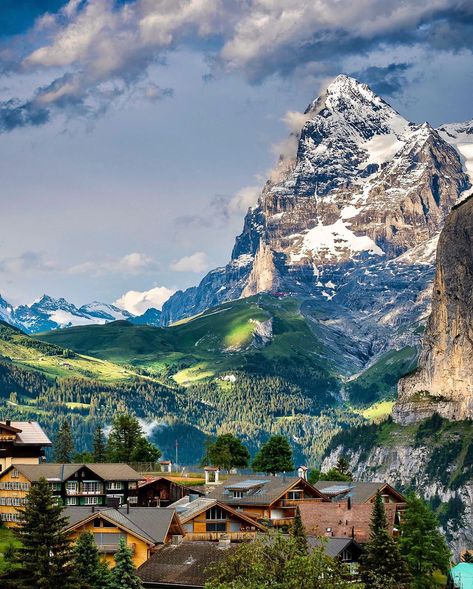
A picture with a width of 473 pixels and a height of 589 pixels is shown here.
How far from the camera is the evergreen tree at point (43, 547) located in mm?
105250

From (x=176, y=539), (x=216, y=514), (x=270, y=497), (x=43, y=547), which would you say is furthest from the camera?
(x=270, y=497)

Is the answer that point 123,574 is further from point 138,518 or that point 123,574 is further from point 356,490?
point 356,490

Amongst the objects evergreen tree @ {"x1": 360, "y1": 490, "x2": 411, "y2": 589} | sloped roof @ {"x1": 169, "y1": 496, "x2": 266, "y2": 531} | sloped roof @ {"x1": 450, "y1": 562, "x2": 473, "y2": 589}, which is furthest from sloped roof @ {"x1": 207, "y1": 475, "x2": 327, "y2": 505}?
evergreen tree @ {"x1": 360, "y1": 490, "x2": 411, "y2": 589}

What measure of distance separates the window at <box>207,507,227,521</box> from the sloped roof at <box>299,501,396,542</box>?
10688 mm

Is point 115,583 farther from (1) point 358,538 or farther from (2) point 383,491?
(2) point 383,491

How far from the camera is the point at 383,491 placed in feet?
562

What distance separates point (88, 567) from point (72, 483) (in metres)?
50.1

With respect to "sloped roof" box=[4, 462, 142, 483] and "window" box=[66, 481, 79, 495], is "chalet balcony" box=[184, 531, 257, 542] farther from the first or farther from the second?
"window" box=[66, 481, 79, 495]

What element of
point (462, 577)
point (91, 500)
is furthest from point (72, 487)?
point (462, 577)

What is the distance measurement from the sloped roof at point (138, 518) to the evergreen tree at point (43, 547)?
1619 centimetres

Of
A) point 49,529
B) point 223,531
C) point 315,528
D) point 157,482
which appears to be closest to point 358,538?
point 315,528

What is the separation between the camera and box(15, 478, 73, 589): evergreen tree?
10525cm

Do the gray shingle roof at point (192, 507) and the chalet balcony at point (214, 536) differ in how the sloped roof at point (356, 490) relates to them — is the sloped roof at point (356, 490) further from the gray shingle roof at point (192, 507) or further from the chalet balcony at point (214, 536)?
the chalet balcony at point (214, 536)

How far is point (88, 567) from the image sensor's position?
10838cm
